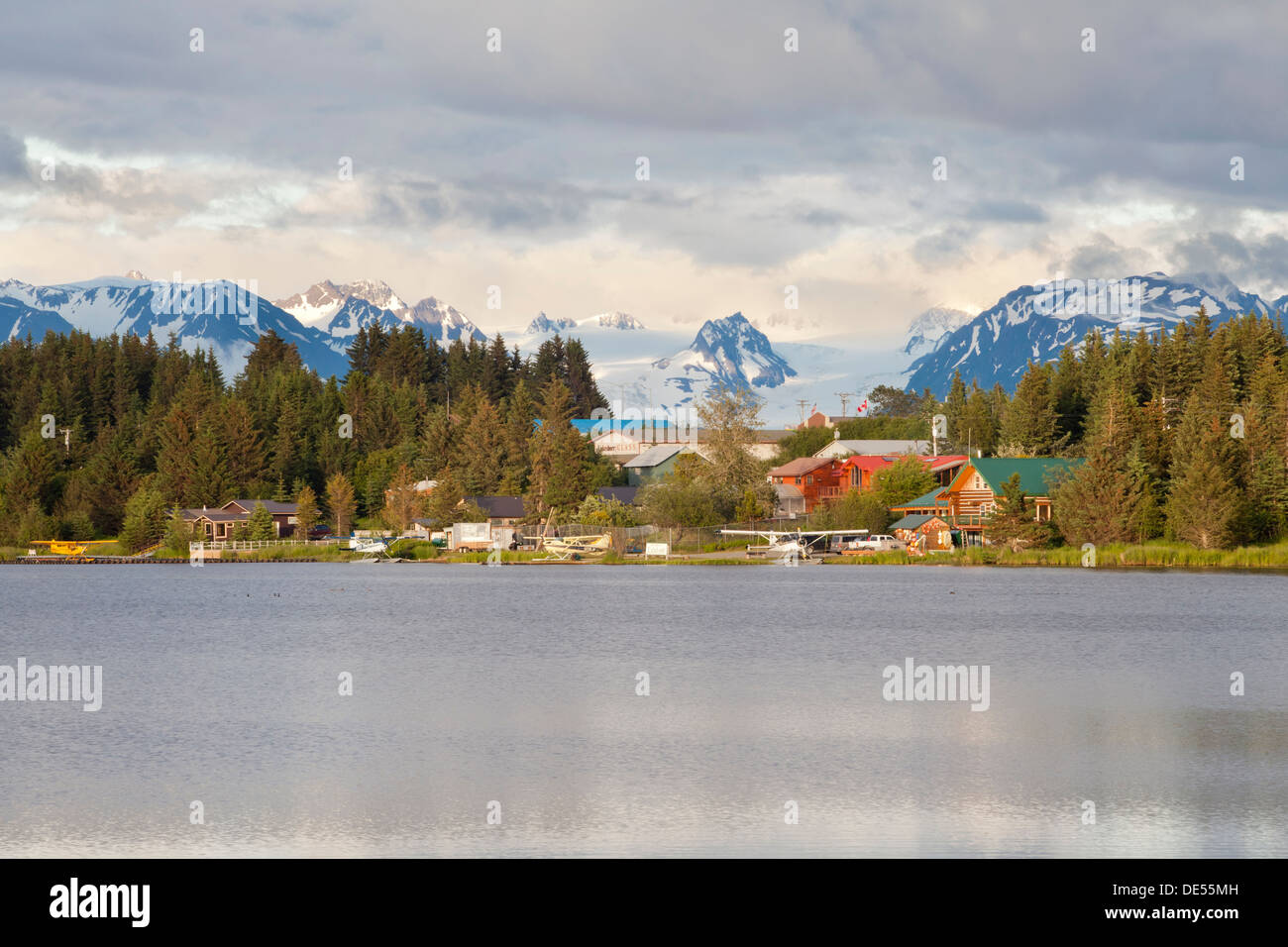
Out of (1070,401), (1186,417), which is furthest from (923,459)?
(1186,417)

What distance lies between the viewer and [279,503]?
13662cm

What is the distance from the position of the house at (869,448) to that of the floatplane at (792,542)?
121ft

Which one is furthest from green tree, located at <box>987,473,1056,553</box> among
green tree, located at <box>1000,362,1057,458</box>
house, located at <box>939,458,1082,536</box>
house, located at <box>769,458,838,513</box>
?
house, located at <box>769,458,838,513</box>

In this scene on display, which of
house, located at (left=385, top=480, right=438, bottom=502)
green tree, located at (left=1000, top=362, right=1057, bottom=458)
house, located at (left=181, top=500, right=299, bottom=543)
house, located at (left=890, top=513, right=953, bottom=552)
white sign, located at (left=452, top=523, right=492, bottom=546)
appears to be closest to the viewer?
house, located at (left=890, top=513, right=953, bottom=552)

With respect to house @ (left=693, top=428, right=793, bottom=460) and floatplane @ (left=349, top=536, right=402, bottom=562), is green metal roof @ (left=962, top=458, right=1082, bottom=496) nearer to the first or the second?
house @ (left=693, top=428, right=793, bottom=460)

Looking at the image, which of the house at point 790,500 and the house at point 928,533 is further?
the house at point 790,500

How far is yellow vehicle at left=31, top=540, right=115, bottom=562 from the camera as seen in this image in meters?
126

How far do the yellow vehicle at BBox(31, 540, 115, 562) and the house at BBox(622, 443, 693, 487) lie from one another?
5566cm

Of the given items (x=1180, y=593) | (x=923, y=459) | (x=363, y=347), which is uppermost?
(x=363, y=347)

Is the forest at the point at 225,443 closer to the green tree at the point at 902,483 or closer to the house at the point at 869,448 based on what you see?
the house at the point at 869,448

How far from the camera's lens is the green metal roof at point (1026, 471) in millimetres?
100037

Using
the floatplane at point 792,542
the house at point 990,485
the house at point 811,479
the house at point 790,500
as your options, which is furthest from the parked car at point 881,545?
the house at point 811,479
